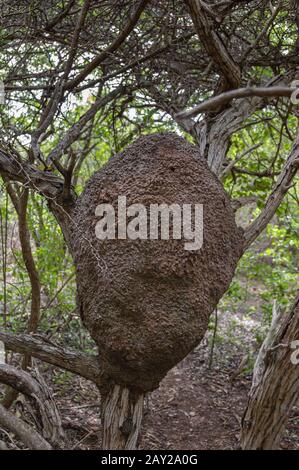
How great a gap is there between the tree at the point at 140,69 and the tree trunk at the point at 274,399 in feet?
2.26

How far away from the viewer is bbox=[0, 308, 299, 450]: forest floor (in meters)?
3.31

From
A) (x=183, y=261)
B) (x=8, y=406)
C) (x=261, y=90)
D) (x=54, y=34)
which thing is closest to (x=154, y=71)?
(x=54, y=34)

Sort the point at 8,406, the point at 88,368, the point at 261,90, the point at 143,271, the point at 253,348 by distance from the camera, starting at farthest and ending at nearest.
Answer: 1. the point at 253,348
2. the point at 8,406
3. the point at 88,368
4. the point at 143,271
5. the point at 261,90

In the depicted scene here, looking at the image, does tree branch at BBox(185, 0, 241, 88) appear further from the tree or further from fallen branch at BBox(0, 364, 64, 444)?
fallen branch at BBox(0, 364, 64, 444)

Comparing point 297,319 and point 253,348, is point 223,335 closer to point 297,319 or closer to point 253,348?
point 253,348

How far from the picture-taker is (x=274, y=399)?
2.15m

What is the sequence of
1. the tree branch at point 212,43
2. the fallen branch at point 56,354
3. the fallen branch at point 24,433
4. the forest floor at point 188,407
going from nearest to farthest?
the fallen branch at point 24,433
the fallen branch at point 56,354
the tree branch at point 212,43
the forest floor at point 188,407

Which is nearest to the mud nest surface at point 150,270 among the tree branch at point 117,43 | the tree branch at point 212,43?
the tree branch at point 212,43

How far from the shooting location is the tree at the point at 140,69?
272cm

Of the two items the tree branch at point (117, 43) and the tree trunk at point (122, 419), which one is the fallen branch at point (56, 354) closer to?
the tree trunk at point (122, 419)

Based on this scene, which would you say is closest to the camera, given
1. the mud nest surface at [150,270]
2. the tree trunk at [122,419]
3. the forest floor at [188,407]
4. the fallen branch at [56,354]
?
the mud nest surface at [150,270]

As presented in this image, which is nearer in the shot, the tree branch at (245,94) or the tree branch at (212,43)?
the tree branch at (245,94)

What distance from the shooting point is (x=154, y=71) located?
382 centimetres

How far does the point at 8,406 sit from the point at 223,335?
120 inches
